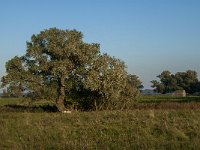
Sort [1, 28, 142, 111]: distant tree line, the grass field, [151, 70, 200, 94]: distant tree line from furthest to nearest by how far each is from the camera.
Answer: [151, 70, 200, 94]: distant tree line < [1, 28, 142, 111]: distant tree line < the grass field

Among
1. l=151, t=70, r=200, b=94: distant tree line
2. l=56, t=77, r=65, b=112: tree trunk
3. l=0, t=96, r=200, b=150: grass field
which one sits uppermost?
l=151, t=70, r=200, b=94: distant tree line

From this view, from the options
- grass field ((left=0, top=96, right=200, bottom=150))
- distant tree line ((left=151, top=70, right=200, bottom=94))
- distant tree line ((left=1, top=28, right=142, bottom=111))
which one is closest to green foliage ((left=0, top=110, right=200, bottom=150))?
grass field ((left=0, top=96, right=200, bottom=150))

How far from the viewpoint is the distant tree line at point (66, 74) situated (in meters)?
42.5

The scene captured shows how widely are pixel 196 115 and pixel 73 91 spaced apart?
800 inches

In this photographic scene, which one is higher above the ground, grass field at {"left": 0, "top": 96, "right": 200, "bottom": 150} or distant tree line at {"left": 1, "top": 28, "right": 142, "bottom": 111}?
distant tree line at {"left": 1, "top": 28, "right": 142, "bottom": 111}

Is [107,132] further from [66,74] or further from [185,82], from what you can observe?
[185,82]

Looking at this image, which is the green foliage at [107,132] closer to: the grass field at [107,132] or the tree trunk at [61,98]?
the grass field at [107,132]

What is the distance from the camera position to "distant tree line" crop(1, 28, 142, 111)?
42.5 metres

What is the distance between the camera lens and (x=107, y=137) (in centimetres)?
2131

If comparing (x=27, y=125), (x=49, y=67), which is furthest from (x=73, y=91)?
(x=27, y=125)

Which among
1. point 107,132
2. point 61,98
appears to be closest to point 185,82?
point 61,98

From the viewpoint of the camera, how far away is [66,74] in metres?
42.5

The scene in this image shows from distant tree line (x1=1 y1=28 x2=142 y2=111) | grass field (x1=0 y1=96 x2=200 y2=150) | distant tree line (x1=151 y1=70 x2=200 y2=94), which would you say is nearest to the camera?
grass field (x1=0 y1=96 x2=200 y2=150)

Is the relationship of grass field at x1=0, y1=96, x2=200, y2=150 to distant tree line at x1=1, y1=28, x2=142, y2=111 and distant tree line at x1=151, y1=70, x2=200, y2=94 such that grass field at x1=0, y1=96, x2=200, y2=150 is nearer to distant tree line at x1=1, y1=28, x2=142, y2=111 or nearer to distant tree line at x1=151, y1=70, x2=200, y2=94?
distant tree line at x1=1, y1=28, x2=142, y2=111
